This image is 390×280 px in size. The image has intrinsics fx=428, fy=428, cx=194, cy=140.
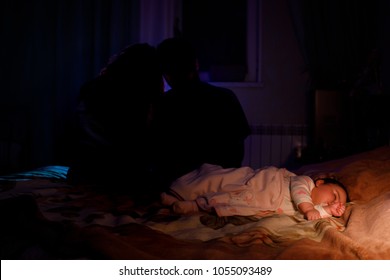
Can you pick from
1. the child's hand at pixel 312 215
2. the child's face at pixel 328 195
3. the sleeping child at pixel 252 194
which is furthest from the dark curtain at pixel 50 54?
the child's hand at pixel 312 215

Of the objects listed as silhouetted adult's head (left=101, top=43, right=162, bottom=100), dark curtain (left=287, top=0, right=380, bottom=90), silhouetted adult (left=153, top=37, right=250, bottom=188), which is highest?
dark curtain (left=287, top=0, right=380, bottom=90)

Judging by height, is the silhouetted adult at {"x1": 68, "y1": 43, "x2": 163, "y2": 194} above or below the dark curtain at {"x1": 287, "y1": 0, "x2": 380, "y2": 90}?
below

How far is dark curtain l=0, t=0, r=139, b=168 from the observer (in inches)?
127

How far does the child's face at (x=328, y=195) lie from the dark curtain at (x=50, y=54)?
2.14 meters

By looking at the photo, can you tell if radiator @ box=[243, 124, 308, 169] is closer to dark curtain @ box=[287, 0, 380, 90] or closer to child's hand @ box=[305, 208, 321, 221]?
dark curtain @ box=[287, 0, 380, 90]

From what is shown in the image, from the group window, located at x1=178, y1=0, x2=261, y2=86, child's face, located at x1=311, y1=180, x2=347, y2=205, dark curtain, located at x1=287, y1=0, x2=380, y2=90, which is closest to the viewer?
child's face, located at x1=311, y1=180, x2=347, y2=205

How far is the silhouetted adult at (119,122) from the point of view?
1.70 meters

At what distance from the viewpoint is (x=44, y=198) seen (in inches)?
61.2

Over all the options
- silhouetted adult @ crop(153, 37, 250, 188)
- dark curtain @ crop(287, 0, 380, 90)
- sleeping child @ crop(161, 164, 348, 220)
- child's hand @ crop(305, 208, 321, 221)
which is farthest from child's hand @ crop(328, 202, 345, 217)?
dark curtain @ crop(287, 0, 380, 90)

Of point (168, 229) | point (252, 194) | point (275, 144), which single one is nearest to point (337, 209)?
point (252, 194)

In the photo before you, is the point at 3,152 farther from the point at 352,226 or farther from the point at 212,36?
the point at 352,226

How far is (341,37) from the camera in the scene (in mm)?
3330

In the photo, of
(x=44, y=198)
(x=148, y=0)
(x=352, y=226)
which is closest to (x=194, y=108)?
(x=44, y=198)

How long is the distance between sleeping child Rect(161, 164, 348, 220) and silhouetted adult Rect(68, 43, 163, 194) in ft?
0.69
